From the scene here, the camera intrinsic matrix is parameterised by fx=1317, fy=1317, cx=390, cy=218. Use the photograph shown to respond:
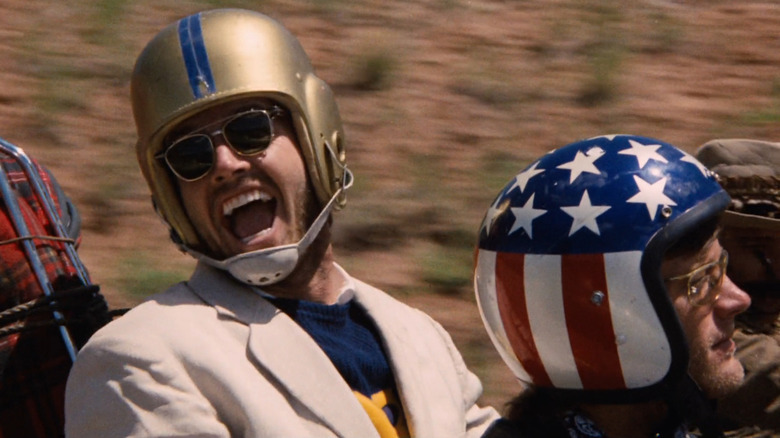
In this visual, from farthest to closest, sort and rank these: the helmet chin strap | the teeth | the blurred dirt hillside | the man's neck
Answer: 1. the blurred dirt hillside
2. the teeth
3. the helmet chin strap
4. the man's neck

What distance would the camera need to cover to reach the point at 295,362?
330cm

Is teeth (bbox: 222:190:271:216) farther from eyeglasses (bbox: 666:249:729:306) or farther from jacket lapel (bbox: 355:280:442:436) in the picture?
eyeglasses (bbox: 666:249:729:306)

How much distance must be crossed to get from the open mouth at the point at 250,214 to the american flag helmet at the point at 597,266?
69cm

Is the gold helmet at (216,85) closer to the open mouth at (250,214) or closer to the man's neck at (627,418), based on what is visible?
the open mouth at (250,214)

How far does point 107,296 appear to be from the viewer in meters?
5.60

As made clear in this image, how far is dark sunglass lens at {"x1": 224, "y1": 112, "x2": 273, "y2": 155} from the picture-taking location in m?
3.55

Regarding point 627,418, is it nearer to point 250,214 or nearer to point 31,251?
point 250,214

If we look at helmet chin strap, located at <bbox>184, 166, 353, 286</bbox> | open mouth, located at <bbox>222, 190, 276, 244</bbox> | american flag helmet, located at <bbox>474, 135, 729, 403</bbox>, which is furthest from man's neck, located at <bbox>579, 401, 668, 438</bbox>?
open mouth, located at <bbox>222, 190, 276, 244</bbox>

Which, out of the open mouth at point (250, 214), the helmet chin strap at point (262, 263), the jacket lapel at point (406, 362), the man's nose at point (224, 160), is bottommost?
the jacket lapel at point (406, 362)

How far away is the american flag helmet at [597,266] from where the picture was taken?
3051 millimetres

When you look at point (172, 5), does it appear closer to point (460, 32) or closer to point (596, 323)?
point (460, 32)

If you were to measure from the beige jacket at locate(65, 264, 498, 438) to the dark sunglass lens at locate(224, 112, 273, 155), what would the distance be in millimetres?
343

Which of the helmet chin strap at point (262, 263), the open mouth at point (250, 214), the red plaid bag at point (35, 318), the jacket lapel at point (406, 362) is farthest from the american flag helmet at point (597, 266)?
the red plaid bag at point (35, 318)

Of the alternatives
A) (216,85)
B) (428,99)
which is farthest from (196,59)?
(428,99)
